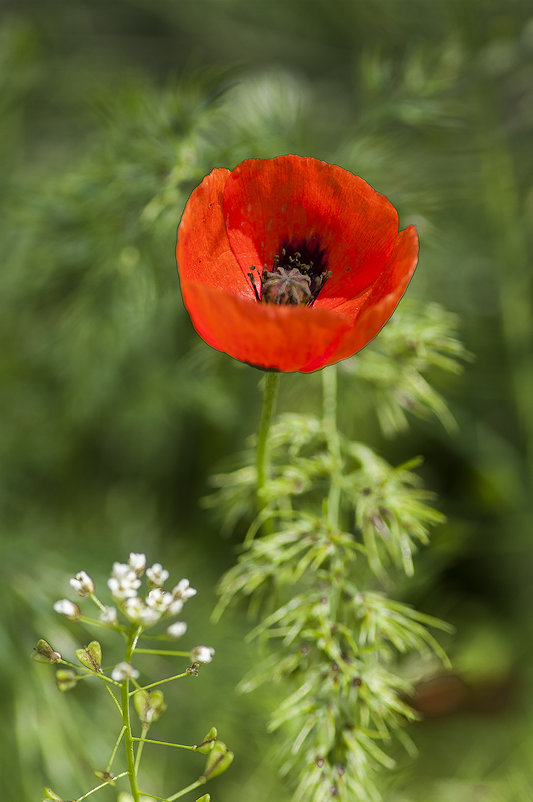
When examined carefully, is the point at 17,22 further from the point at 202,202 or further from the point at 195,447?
the point at 202,202

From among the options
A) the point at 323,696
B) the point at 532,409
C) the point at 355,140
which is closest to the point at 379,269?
the point at 323,696

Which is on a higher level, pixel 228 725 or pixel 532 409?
pixel 532 409

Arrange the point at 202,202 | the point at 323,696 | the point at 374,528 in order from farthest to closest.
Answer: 1. the point at 374,528
2. the point at 323,696
3. the point at 202,202

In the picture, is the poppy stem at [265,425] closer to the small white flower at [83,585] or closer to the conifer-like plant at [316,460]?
the conifer-like plant at [316,460]

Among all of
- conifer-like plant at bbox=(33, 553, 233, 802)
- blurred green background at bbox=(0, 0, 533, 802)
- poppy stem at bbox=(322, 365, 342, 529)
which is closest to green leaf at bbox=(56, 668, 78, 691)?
conifer-like plant at bbox=(33, 553, 233, 802)

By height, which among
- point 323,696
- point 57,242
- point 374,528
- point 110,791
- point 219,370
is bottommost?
point 110,791

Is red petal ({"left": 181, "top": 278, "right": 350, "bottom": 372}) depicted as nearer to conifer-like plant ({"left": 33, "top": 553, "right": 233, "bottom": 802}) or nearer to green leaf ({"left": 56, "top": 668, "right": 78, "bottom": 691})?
conifer-like plant ({"left": 33, "top": 553, "right": 233, "bottom": 802})
